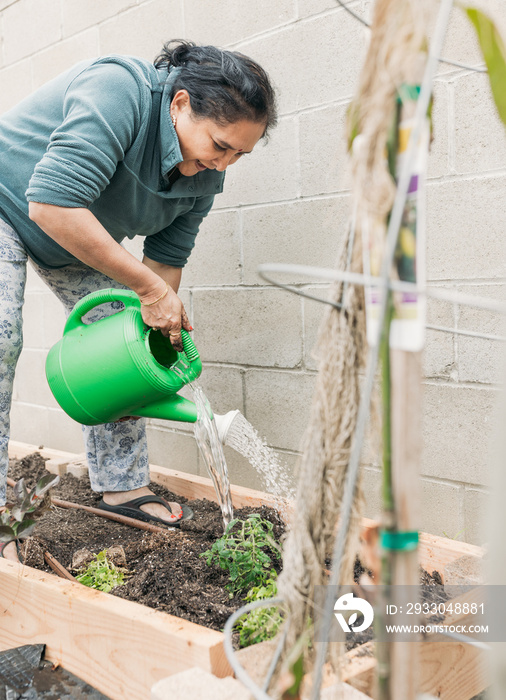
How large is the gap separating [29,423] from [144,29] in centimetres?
168

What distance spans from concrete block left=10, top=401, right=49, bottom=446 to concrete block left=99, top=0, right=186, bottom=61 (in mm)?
1474

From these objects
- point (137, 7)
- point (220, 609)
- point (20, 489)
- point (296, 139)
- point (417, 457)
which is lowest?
point (220, 609)

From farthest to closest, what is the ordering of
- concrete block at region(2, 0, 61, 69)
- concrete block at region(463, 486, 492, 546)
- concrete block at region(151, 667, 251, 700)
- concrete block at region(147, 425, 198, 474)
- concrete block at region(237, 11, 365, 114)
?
1. concrete block at region(2, 0, 61, 69)
2. concrete block at region(147, 425, 198, 474)
3. concrete block at region(237, 11, 365, 114)
4. concrete block at region(463, 486, 492, 546)
5. concrete block at region(151, 667, 251, 700)

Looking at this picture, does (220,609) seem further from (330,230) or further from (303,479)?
(330,230)

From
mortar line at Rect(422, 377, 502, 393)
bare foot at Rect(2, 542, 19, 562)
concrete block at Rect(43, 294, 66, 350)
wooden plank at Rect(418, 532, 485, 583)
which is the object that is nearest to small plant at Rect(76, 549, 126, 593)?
bare foot at Rect(2, 542, 19, 562)

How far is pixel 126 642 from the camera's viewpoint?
1.03m

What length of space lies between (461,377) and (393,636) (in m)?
1.10

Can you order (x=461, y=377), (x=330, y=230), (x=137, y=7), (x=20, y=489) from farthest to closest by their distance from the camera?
(x=137, y=7), (x=330, y=230), (x=461, y=377), (x=20, y=489)

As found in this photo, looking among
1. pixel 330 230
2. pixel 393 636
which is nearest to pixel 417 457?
pixel 393 636

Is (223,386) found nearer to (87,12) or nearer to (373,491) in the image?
(373,491)

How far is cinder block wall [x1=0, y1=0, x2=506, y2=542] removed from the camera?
1.43 meters

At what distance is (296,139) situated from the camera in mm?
1741

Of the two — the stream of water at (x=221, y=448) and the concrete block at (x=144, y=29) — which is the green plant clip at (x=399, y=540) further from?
the concrete block at (x=144, y=29)

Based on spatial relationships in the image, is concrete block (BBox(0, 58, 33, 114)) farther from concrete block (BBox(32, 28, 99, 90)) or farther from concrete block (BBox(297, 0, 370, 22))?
concrete block (BBox(297, 0, 370, 22))
